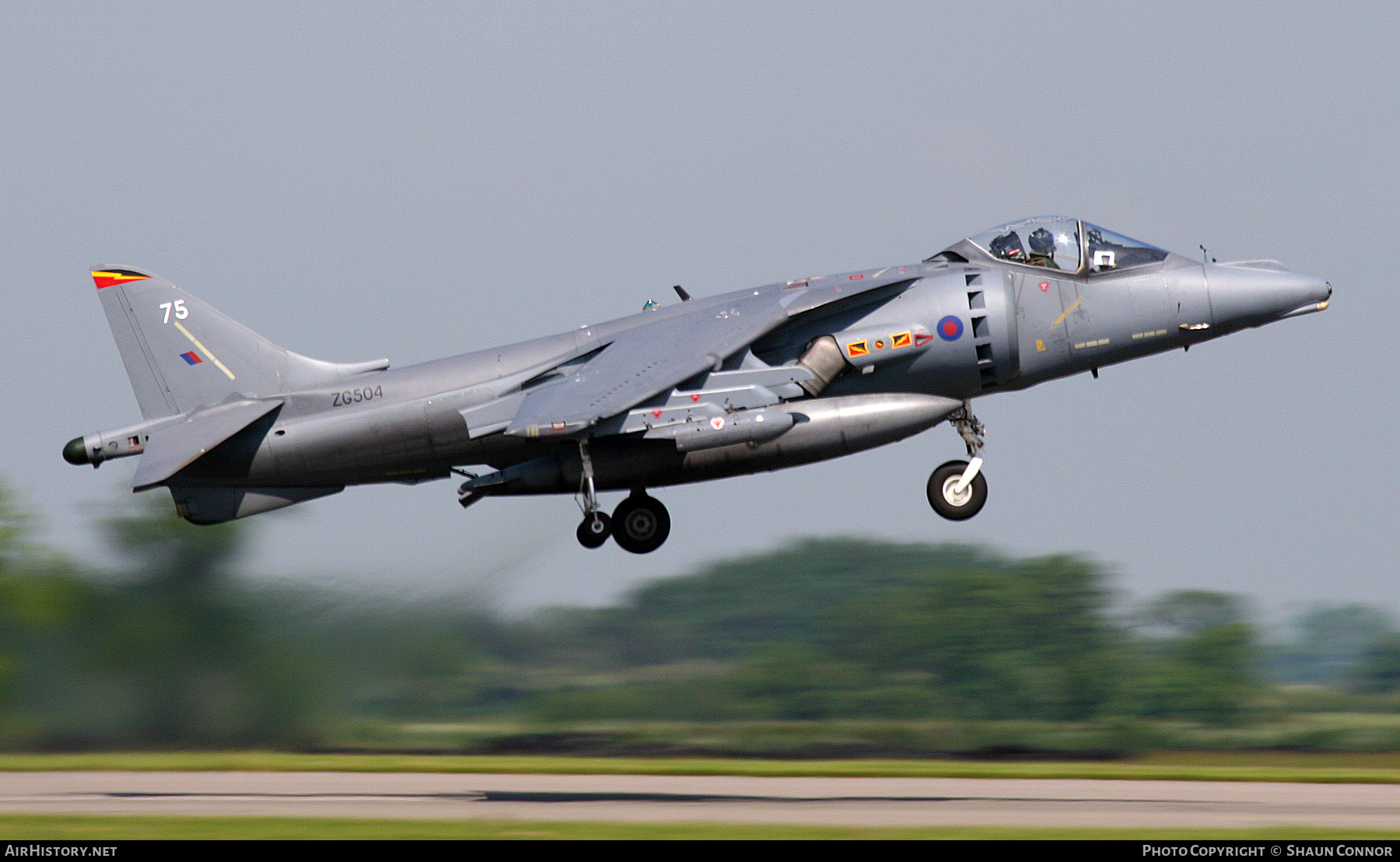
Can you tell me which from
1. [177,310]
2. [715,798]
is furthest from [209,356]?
[715,798]

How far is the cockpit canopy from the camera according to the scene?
59.9 ft

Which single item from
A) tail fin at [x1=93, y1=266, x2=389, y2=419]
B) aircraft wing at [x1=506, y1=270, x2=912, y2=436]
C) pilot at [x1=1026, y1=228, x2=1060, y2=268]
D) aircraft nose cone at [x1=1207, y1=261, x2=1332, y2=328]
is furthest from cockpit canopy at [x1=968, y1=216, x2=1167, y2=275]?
tail fin at [x1=93, y1=266, x2=389, y2=419]

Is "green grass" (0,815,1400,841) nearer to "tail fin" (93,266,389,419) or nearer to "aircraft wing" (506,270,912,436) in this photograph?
"aircraft wing" (506,270,912,436)

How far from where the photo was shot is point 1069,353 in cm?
1834

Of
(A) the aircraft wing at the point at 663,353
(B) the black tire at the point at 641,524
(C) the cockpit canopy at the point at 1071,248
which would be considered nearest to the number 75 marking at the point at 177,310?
(A) the aircraft wing at the point at 663,353

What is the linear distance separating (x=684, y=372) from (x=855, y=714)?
82.5 feet

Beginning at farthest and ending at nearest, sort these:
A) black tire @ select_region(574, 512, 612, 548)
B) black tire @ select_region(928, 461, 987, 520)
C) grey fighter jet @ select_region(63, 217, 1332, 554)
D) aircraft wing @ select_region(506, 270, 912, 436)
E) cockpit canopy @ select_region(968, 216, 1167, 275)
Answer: black tire @ select_region(928, 461, 987, 520)
cockpit canopy @ select_region(968, 216, 1167, 275)
black tire @ select_region(574, 512, 612, 548)
grey fighter jet @ select_region(63, 217, 1332, 554)
aircraft wing @ select_region(506, 270, 912, 436)

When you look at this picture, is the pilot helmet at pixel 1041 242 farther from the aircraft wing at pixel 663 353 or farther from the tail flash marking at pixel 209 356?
the tail flash marking at pixel 209 356

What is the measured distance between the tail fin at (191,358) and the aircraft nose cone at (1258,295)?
10652 mm

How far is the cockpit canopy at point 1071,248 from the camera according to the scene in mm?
18266

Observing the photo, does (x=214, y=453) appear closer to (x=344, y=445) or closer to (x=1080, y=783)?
(x=344, y=445)

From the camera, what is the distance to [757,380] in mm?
17438
